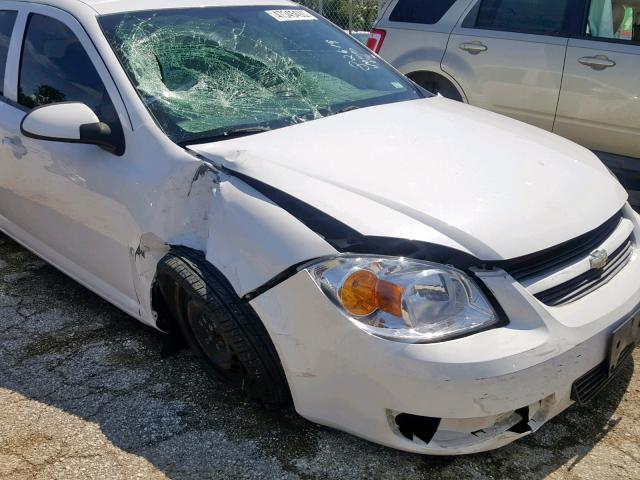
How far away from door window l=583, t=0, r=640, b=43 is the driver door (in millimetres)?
3709

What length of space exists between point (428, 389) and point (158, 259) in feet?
4.15

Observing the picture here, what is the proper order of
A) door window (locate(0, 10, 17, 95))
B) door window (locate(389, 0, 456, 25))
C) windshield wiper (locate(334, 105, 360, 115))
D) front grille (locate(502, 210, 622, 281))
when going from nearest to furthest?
front grille (locate(502, 210, 622, 281))
windshield wiper (locate(334, 105, 360, 115))
door window (locate(0, 10, 17, 95))
door window (locate(389, 0, 456, 25))

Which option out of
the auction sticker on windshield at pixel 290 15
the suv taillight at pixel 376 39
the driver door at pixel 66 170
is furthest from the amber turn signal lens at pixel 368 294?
the suv taillight at pixel 376 39

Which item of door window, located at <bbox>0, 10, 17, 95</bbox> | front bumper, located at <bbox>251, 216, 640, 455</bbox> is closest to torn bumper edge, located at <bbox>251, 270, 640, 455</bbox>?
front bumper, located at <bbox>251, 216, 640, 455</bbox>

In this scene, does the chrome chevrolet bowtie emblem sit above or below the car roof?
below

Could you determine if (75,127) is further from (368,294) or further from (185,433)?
(368,294)

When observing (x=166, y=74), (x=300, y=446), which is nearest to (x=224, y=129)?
(x=166, y=74)

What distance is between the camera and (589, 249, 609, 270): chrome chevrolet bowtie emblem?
2523 mm

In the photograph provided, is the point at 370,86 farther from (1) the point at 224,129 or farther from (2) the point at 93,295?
(2) the point at 93,295

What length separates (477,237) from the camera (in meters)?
2.29

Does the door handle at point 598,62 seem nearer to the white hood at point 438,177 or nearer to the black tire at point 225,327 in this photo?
the white hood at point 438,177

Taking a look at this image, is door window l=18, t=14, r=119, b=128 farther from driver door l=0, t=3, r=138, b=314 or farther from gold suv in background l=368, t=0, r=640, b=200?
gold suv in background l=368, t=0, r=640, b=200

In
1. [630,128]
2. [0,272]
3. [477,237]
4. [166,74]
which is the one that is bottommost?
[0,272]

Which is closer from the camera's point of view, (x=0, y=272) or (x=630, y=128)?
(x=0, y=272)
